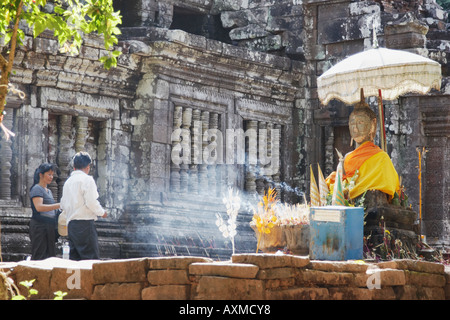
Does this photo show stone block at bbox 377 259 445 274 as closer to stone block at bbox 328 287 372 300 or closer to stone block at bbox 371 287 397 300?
stone block at bbox 371 287 397 300

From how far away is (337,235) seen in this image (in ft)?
30.7

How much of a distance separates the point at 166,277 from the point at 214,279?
0.41 meters

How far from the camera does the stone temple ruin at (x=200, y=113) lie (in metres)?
12.1

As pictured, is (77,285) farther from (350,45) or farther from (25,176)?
(350,45)

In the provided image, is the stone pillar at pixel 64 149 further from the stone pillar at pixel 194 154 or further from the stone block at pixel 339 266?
Answer: the stone block at pixel 339 266

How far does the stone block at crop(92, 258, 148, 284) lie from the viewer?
24.8 feet

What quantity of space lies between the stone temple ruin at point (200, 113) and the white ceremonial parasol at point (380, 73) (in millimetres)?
2475

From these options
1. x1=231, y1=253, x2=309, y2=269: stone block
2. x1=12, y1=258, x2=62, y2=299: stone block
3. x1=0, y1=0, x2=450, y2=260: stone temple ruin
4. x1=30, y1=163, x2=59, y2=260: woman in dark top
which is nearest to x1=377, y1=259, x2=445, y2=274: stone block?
x1=231, y1=253, x2=309, y2=269: stone block

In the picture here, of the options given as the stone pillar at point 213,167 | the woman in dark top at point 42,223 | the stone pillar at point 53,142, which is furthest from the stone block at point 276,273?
the stone pillar at point 213,167

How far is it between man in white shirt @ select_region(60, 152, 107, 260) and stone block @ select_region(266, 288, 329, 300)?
2.82 metres

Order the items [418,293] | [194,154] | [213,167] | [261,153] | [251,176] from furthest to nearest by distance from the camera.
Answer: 1. [261,153]
2. [251,176]
3. [213,167]
4. [194,154]
5. [418,293]

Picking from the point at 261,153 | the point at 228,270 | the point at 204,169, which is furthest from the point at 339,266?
the point at 261,153

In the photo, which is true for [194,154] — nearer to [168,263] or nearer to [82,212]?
[82,212]

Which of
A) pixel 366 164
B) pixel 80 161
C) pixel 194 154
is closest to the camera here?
pixel 80 161
